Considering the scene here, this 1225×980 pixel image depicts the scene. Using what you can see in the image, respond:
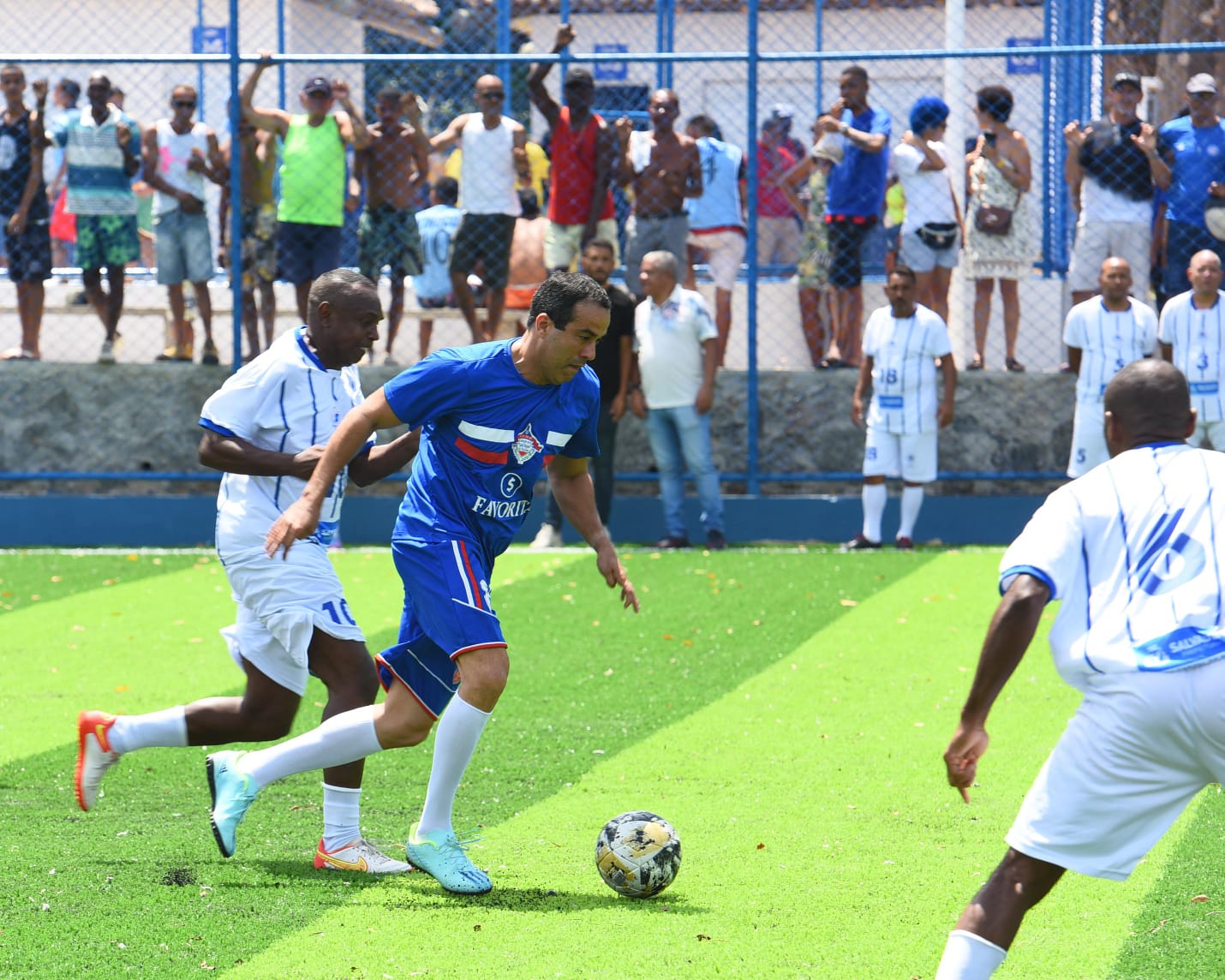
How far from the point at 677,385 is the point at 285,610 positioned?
7.52 m

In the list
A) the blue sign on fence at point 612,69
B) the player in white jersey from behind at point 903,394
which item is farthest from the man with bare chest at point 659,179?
the blue sign on fence at point 612,69

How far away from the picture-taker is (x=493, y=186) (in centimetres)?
1349

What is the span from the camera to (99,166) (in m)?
13.9

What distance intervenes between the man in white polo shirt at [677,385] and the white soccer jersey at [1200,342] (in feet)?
11.0

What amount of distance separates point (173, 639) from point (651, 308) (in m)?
4.74

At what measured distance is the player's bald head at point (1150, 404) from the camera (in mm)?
3832

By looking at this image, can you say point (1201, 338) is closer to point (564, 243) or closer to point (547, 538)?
point (564, 243)

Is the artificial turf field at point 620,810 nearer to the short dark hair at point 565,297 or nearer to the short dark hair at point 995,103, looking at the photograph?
the short dark hair at point 565,297

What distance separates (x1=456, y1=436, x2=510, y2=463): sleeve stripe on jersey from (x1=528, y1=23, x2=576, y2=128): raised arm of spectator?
8500 millimetres

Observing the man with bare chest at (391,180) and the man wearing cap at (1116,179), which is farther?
the man with bare chest at (391,180)

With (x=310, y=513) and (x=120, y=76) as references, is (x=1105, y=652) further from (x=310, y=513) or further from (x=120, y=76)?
(x=120, y=76)

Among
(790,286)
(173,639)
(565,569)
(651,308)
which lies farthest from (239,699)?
(790,286)

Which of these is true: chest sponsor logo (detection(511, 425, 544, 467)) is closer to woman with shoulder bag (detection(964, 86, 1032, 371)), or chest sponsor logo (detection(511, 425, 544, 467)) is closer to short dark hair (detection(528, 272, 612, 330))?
short dark hair (detection(528, 272, 612, 330))

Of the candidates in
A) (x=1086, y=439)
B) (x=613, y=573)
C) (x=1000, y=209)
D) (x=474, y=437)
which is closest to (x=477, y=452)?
(x=474, y=437)
